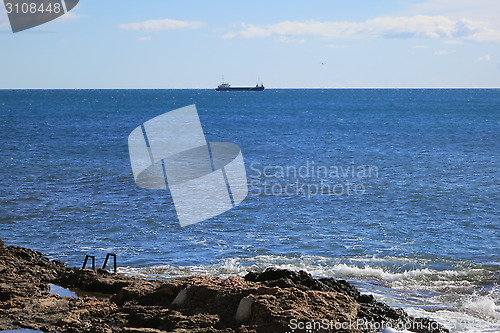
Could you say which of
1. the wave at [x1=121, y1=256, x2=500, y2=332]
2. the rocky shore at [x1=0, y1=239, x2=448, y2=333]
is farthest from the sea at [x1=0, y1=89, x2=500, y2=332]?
the rocky shore at [x1=0, y1=239, x2=448, y2=333]

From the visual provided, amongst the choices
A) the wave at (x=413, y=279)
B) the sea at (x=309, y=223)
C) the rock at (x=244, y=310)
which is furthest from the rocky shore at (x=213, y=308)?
the sea at (x=309, y=223)

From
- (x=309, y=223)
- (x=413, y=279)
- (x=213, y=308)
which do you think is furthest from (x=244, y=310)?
(x=309, y=223)

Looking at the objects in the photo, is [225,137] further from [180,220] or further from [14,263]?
[14,263]

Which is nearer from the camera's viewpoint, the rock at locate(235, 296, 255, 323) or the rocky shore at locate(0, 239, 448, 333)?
the rocky shore at locate(0, 239, 448, 333)

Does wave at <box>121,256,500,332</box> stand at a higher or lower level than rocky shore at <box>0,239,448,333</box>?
lower

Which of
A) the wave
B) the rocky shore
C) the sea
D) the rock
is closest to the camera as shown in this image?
the rocky shore

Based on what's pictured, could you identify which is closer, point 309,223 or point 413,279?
point 413,279

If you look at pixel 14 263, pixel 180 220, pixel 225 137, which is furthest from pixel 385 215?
pixel 225 137

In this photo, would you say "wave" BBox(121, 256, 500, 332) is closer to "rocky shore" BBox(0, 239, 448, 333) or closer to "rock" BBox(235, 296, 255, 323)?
"rocky shore" BBox(0, 239, 448, 333)

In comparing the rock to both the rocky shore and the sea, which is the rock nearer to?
the rocky shore

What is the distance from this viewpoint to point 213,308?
10945 mm

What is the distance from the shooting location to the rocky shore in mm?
10461

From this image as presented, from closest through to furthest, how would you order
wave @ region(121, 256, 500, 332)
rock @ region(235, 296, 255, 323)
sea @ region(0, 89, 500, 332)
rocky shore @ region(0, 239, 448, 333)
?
rocky shore @ region(0, 239, 448, 333) → rock @ region(235, 296, 255, 323) → wave @ region(121, 256, 500, 332) → sea @ region(0, 89, 500, 332)

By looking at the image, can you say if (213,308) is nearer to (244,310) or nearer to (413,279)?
(244,310)
